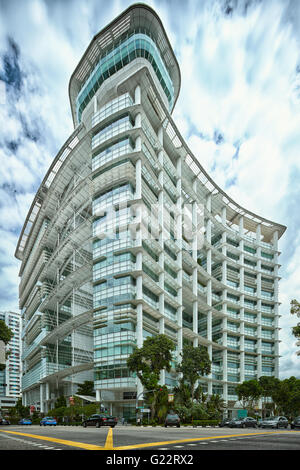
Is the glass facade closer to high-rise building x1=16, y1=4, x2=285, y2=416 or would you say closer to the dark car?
high-rise building x1=16, y1=4, x2=285, y2=416

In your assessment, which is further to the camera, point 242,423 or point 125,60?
point 125,60

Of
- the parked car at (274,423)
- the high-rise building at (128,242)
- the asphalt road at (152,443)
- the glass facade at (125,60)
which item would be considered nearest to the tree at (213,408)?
the high-rise building at (128,242)

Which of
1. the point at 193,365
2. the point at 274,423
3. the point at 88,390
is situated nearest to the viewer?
the point at 274,423

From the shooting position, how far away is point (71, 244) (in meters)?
74.3

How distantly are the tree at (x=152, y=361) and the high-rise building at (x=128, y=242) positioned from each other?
8.48 m

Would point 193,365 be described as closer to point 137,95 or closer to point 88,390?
point 88,390

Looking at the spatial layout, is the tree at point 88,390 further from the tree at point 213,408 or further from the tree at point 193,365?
the tree at point 213,408

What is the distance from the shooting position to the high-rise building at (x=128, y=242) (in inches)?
2427

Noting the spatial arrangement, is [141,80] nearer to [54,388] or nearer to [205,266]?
[205,266]

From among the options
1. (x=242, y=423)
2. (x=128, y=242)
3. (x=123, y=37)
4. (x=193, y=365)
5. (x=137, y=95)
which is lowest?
(x=242, y=423)

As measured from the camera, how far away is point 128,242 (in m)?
61.0

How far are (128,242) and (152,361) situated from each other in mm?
18468

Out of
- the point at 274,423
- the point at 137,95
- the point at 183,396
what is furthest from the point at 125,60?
the point at 274,423

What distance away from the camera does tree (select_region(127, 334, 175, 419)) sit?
1898 inches
